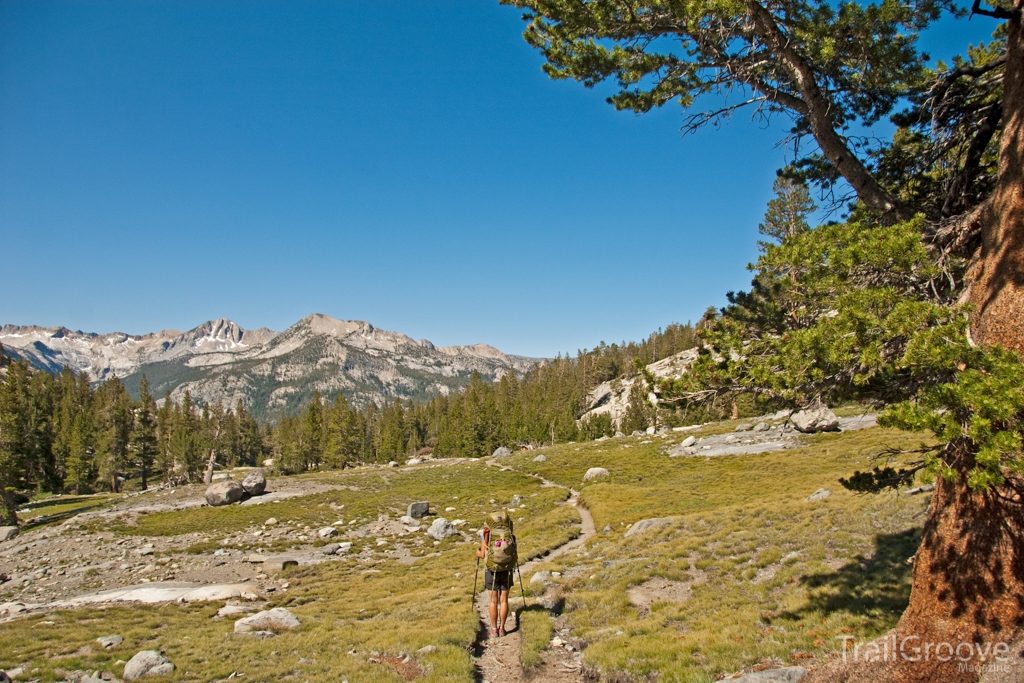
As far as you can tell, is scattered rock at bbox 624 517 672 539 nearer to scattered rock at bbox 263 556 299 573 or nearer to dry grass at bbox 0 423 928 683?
dry grass at bbox 0 423 928 683

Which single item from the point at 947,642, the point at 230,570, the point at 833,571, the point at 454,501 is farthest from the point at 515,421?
the point at 947,642

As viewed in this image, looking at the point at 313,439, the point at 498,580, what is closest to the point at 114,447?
the point at 313,439

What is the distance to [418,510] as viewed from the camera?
3491 centimetres

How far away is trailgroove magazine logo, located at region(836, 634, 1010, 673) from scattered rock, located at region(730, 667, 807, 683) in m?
0.67

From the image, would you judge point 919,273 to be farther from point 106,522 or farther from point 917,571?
point 106,522

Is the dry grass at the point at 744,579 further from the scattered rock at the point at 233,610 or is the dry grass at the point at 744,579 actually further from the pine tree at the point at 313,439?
the pine tree at the point at 313,439

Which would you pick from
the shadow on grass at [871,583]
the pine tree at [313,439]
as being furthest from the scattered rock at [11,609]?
the pine tree at [313,439]

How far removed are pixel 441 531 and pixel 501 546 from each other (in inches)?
790

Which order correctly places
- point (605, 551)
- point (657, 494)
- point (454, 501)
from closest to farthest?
point (605, 551) < point (657, 494) < point (454, 501)

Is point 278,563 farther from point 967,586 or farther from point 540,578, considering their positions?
point 967,586

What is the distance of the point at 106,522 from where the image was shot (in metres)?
35.4

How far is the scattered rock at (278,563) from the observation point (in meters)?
22.9

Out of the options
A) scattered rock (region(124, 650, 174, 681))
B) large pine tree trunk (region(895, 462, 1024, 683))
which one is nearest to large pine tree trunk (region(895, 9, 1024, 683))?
large pine tree trunk (region(895, 462, 1024, 683))

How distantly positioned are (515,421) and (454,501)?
178 feet
